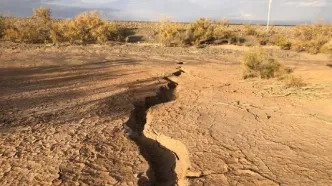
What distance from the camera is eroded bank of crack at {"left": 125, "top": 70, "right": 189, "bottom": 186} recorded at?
4758mm

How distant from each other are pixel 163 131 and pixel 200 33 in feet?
69.7

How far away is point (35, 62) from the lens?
1440cm

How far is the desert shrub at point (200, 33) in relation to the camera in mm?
26078

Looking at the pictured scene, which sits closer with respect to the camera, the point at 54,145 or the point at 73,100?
the point at 54,145

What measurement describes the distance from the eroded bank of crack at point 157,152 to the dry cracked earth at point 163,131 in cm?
2

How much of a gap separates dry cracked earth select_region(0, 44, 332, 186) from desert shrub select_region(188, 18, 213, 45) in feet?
49.9

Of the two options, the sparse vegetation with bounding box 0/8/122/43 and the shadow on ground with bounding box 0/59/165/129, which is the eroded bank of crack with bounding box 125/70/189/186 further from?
the sparse vegetation with bounding box 0/8/122/43

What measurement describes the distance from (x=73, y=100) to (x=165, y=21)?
23.8 meters

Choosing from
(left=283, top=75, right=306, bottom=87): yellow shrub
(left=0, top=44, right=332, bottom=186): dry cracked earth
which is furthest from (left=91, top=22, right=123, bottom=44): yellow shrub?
(left=283, top=75, right=306, bottom=87): yellow shrub

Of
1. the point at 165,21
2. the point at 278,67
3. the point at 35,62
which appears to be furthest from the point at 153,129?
the point at 165,21

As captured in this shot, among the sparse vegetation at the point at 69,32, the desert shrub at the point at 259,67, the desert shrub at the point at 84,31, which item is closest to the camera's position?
the desert shrub at the point at 259,67

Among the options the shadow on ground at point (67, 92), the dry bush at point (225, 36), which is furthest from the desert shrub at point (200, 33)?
the shadow on ground at point (67, 92)

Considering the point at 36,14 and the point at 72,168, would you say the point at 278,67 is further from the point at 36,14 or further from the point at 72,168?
the point at 36,14

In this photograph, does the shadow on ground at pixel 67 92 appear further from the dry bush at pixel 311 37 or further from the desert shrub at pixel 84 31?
the dry bush at pixel 311 37
